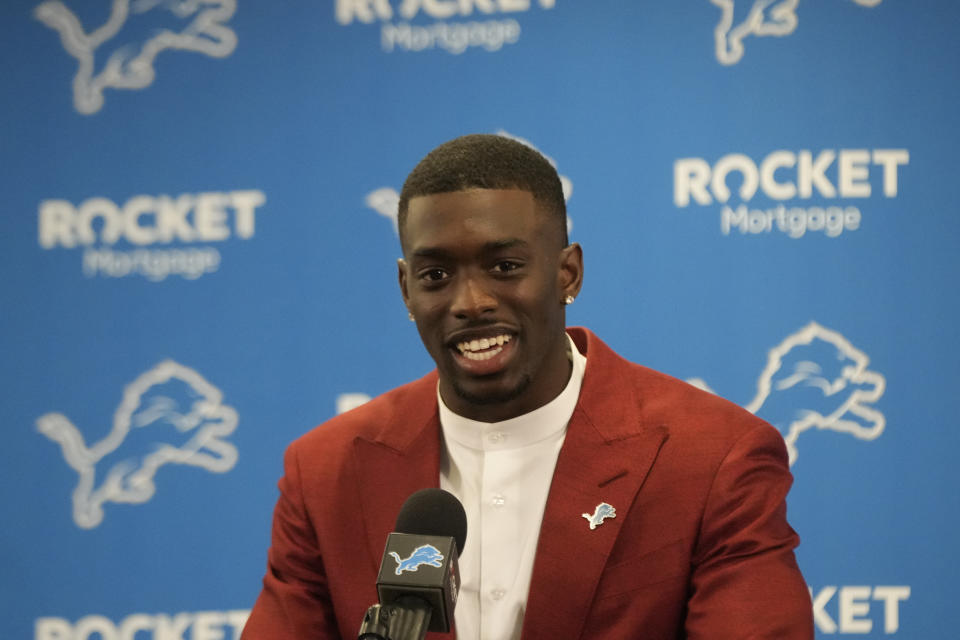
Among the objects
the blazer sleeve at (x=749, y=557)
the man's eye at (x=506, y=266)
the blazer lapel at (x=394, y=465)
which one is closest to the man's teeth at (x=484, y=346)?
the man's eye at (x=506, y=266)

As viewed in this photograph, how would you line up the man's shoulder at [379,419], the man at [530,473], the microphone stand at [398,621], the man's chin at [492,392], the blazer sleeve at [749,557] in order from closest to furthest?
1. the microphone stand at [398,621]
2. the blazer sleeve at [749,557]
3. the man at [530,473]
4. the man's chin at [492,392]
5. the man's shoulder at [379,419]

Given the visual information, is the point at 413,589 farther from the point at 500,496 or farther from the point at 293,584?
the point at 293,584

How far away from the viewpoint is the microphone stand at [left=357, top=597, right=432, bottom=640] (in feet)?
3.32

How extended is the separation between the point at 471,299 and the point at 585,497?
38cm

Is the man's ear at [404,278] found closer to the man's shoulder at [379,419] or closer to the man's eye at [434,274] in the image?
the man's eye at [434,274]

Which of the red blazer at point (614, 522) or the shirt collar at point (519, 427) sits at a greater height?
the shirt collar at point (519, 427)

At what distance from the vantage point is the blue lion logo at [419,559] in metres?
1.10

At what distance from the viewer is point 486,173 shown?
5.74 ft

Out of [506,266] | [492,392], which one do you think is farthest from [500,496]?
[506,266]

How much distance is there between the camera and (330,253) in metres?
3.02

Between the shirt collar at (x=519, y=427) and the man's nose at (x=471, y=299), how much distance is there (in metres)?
0.25

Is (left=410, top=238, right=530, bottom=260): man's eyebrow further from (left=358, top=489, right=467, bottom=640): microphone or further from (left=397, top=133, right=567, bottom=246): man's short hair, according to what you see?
(left=358, top=489, right=467, bottom=640): microphone

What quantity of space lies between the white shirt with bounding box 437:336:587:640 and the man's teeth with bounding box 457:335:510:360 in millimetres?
173

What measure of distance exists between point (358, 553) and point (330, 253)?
4.41 ft
